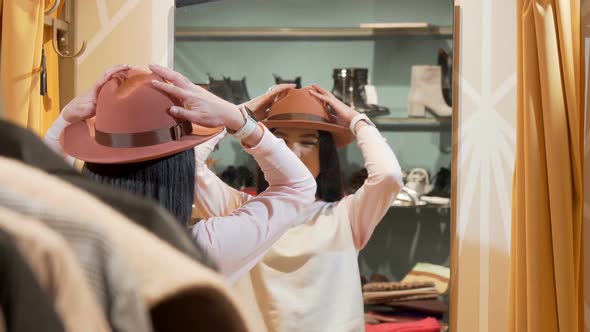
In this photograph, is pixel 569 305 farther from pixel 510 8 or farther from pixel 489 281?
pixel 510 8

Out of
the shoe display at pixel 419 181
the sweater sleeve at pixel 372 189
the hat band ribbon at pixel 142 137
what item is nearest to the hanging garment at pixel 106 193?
the hat band ribbon at pixel 142 137

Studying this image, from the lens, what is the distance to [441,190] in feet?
6.78

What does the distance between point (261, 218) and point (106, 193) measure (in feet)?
3.70

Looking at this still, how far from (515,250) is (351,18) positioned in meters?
0.79

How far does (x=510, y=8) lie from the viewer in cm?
207

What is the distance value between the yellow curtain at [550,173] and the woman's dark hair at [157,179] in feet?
2.82

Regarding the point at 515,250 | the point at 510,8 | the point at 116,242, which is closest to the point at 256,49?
the point at 510,8

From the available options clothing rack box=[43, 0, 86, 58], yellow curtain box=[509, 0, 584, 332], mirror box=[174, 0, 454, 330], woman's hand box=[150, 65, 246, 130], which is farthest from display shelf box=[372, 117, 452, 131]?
clothing rack box=[43, 0, 86, 58]

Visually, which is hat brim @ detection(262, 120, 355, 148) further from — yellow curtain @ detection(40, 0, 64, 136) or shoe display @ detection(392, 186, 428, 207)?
yellow curtain @ detection(40, 0, 64, 136)

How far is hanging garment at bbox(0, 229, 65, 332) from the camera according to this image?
30 centimetres

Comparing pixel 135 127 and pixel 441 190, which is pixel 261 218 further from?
pixel 441 190

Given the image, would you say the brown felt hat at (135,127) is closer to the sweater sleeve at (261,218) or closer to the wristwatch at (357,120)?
the sweater sleeve at (261,218)

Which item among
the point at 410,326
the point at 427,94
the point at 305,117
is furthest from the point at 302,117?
the point at 410,326

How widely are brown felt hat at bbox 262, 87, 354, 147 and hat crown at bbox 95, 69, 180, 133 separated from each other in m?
0.62
